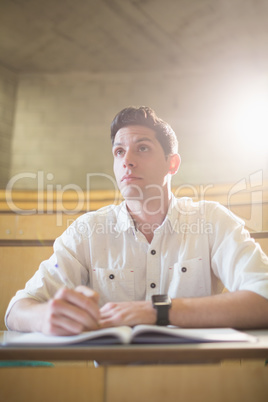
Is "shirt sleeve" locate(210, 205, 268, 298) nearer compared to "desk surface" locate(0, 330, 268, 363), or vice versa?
"desk surface" locate(0, 330, 268, 363)

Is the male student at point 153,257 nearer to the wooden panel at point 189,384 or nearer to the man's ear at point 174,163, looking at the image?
the man's ear at point 174,163

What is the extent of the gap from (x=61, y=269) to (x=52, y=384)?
55 cm

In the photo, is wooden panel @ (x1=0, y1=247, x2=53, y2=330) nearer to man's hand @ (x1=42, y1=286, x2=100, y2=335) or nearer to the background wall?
the background wall

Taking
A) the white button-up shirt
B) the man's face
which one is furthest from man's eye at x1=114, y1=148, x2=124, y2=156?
the white button-up shirt

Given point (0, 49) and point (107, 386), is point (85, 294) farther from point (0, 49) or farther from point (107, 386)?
point (0, 49)

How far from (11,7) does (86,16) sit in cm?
36

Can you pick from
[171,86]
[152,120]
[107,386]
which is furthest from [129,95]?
[107,386]

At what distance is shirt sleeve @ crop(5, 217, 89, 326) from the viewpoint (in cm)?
→ 87

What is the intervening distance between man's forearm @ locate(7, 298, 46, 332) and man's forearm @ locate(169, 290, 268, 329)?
0.29 m

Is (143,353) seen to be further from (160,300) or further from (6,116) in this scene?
(6,116)

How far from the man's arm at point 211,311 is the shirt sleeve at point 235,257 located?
0.16ft

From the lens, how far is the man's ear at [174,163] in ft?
4.05

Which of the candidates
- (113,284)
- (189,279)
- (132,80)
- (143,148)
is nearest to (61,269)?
(113,284)

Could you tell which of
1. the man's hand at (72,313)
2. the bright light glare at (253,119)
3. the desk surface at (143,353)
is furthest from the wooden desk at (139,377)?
the bright light glare at (253,119)
